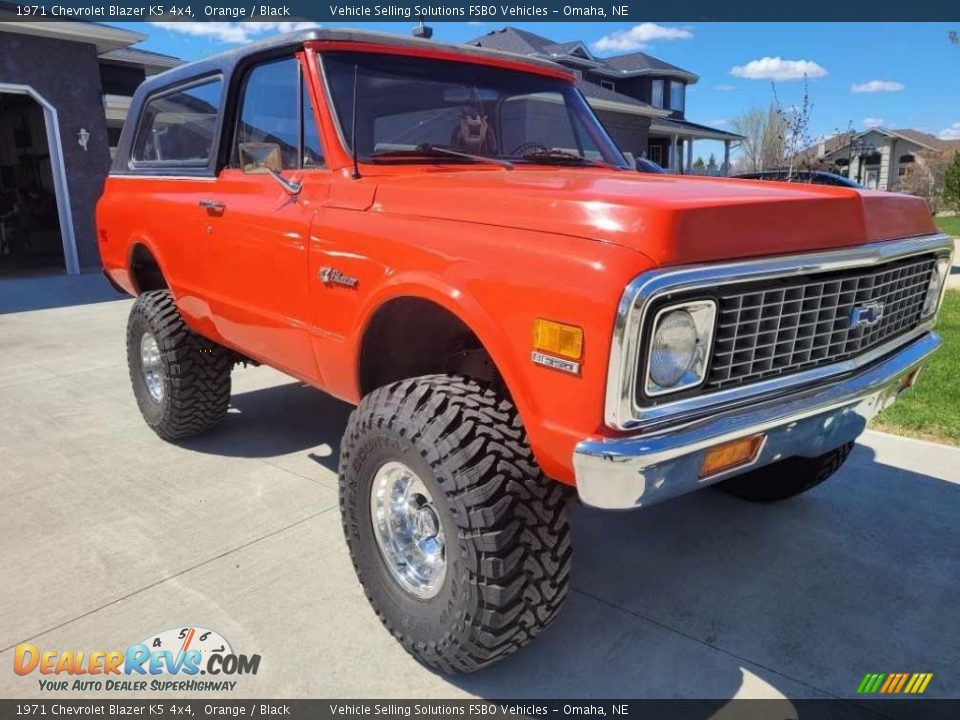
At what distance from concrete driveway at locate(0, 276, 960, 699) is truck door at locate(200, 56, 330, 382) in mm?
808

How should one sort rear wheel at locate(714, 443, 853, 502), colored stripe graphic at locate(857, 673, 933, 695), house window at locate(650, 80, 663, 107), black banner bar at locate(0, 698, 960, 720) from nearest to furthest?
1. black banner bar at locate(0, 698, 960, 720)
2. colored stripe graphic at locate(857, 673, 933, 695)
3. rear wheel at locate(714, 443, 853, 502)
4. house window at locate(650, 80, 663, 107)

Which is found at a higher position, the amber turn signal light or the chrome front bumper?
the amber turn signal light

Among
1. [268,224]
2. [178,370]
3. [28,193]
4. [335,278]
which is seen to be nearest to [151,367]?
[178,370]

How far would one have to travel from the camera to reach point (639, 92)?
3005 cm

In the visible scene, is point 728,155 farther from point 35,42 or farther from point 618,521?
point 618,521

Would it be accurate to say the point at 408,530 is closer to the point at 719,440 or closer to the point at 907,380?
the point at 719,440

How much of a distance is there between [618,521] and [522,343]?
1742 millimetres

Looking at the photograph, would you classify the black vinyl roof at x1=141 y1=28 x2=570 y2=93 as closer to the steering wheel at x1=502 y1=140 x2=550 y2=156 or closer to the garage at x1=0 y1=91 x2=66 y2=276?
the steering wheel at x1=502 y1=140 x2=550 y2=156

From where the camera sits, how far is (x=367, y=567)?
2609mm

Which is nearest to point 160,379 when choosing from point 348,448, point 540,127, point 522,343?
point 348,448

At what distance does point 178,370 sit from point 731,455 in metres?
3.15

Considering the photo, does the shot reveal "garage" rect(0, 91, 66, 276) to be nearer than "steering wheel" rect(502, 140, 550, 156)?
No


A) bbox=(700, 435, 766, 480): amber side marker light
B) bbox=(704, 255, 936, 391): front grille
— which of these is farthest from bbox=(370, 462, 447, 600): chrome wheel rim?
bbox=(704, 255, 936, 391): front grille

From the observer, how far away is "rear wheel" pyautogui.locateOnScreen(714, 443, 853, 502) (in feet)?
10.9
